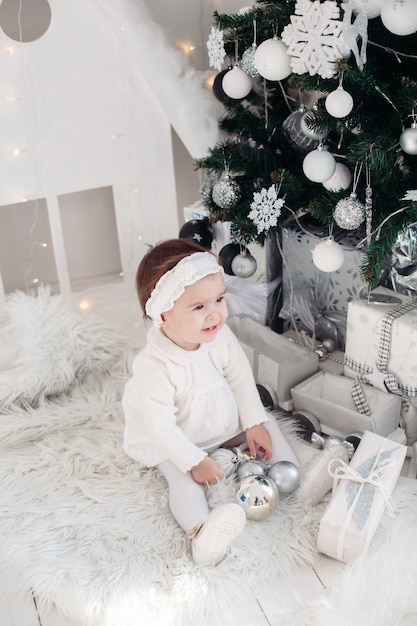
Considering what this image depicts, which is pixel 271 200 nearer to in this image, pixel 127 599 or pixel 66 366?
pixel 66 366

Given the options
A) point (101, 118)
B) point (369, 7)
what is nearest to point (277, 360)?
point (369, 7)

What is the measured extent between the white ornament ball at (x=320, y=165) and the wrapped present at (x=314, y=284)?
38cm

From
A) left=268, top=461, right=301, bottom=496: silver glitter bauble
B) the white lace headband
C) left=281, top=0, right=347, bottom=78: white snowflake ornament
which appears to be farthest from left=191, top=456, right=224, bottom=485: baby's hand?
left=281, top=0, right=347, bottom=78: white snowflake ornament

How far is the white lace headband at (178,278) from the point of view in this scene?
57.4 inches

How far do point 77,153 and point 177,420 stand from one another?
112 centimetres

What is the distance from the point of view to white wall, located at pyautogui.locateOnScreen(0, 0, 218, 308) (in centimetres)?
204

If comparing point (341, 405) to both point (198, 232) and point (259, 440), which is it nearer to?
point (259, 440)

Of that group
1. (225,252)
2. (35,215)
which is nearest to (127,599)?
(225,252)

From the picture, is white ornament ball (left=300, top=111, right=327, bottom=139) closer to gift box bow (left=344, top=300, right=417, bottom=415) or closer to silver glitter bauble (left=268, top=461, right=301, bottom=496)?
gift box bow (left=344, top=300, right=417, bottom=415)

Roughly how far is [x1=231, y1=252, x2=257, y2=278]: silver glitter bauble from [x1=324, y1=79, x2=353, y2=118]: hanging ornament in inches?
23.0

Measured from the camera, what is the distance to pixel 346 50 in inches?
55.4

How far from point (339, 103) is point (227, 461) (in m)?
0.85

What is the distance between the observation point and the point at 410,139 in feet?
4.48

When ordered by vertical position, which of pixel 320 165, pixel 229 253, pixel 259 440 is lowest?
pixel 259 440
